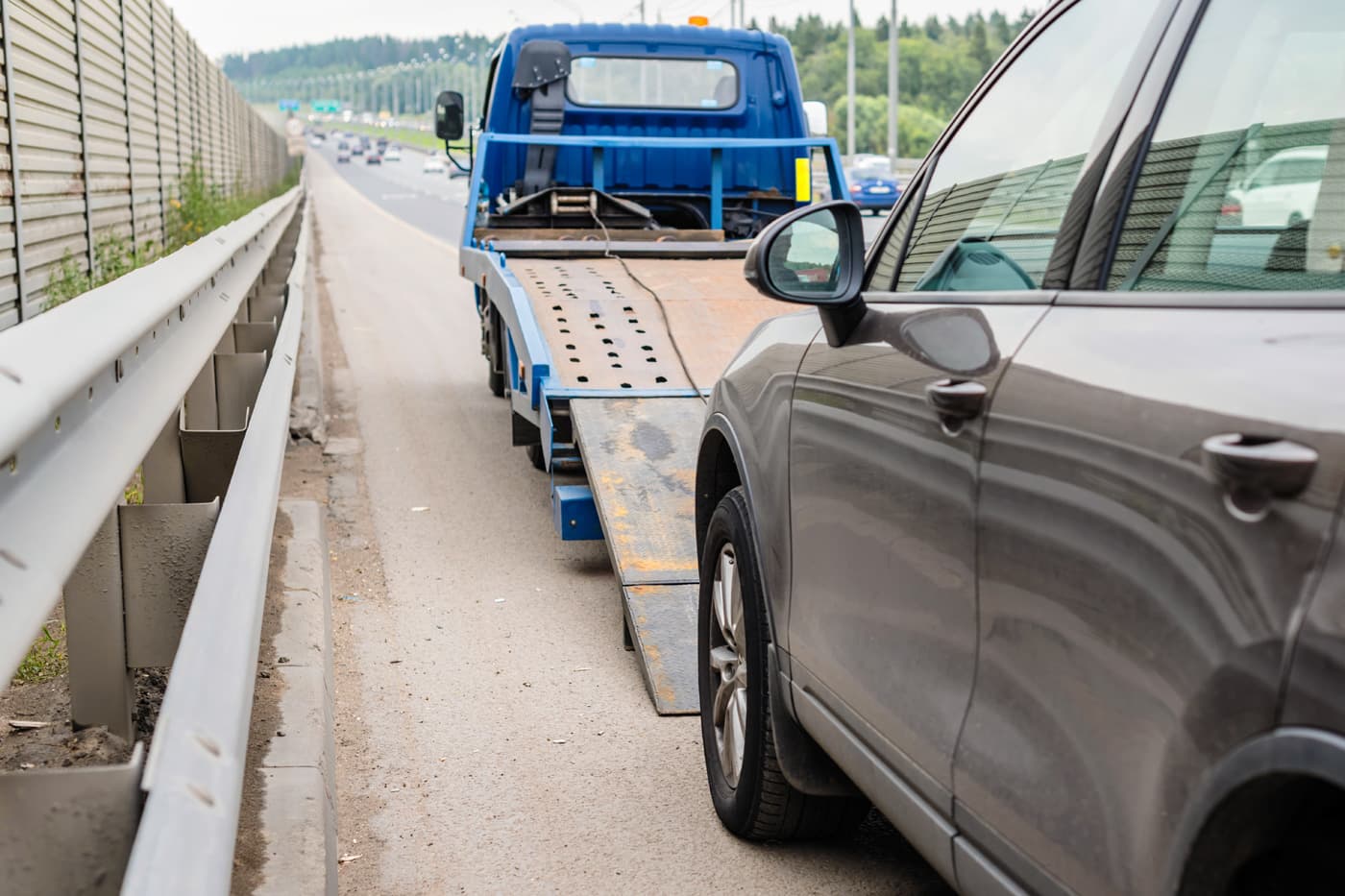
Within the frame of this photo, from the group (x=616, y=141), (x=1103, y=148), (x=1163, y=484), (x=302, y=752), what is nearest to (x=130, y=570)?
(x=302, y=752)

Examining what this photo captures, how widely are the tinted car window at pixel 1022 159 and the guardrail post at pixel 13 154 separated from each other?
605cm

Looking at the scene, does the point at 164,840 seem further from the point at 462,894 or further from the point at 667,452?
the point at 667,452

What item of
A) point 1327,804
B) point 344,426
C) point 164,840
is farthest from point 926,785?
point 344,426

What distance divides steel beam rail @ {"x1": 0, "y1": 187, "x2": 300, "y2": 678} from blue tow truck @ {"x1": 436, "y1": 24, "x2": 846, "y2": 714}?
2.45 metres

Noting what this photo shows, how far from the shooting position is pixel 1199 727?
1.93m

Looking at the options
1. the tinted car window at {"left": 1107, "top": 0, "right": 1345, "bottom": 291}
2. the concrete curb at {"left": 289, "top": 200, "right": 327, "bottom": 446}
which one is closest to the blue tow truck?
the concrete curb at {"left": 289, "top": 200, "right": 327, "bottom": 446}

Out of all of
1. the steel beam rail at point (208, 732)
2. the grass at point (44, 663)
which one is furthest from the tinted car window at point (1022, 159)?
the grass at point (44, 663)

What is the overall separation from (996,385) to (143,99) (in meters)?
13.8

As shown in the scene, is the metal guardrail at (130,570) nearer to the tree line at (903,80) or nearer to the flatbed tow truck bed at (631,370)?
the flatbed tow truck bed at (631,370)

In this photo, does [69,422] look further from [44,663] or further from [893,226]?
[44,663]

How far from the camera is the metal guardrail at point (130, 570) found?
1935 millimetres

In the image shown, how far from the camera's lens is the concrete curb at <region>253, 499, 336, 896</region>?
3492 millimetres

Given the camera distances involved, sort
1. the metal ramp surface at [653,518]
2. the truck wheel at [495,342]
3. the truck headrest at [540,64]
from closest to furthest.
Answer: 1. the metal ramp surface at [653,518]
2. the truck wheel at [495,342]
3. the truck headrest at [540,64]

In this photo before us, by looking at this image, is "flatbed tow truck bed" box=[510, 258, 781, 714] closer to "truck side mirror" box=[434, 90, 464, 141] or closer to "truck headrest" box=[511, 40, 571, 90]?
"truck headrest" box=[511, 40, 571, 90]
